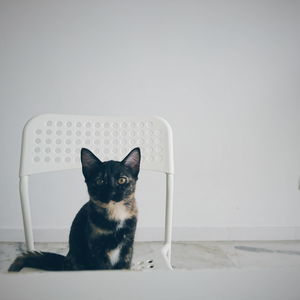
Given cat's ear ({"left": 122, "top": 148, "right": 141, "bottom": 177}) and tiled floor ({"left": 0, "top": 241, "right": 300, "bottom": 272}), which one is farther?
tiled floor ({"left": 0, "top": 241, "right": 300, "bottom": 272})

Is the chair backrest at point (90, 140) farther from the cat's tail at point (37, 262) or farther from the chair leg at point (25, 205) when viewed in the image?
the cat's tail at point (37, 262)

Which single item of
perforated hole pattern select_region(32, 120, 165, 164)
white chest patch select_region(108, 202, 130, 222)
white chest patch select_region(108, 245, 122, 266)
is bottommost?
white chest patch select_region(108, 245, 122, 266)

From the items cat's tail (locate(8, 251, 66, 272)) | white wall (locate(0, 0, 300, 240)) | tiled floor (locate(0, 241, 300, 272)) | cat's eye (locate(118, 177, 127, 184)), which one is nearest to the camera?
cat's tail (locate(8, 251, 66, 272))

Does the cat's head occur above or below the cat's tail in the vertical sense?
above

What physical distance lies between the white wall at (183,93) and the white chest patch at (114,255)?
38.3 inches

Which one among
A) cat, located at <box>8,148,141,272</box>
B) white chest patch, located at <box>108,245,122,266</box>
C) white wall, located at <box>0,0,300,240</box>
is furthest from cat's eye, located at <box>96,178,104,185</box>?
white wall, located at <box>0,0,300,240</box>

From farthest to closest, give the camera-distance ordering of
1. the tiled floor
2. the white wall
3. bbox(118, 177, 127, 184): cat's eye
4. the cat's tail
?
the white wall < the tiled floor < bbox(118, 177, 127, 184): cat's eye < the cat's tail

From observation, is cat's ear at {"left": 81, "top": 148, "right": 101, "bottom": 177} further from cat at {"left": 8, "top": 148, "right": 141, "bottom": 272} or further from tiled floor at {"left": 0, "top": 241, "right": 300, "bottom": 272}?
tiled floor at {"left": 0, "top": 241, "right": 300, "bottom": 272}

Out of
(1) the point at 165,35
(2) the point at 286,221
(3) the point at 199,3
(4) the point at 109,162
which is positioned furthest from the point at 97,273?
(2) the point at 286,221

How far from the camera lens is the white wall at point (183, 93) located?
1.54 meters

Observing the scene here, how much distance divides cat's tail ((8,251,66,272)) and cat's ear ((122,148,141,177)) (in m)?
0.27

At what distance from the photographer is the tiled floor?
142 cm

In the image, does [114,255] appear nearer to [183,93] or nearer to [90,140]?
[90,140]

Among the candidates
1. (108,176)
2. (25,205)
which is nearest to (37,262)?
→ (25,205)
